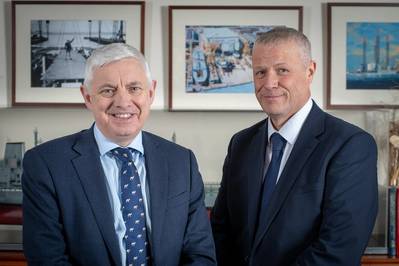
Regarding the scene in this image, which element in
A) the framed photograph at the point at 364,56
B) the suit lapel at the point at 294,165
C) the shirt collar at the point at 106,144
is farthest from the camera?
the framed photograph at the point at 364,56

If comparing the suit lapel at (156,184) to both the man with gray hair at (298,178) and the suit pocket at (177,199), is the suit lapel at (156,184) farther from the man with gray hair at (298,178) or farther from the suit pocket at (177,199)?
the man with gray hair at (298,178)

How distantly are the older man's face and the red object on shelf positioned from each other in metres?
1.56

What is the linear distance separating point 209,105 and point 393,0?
4.19ft

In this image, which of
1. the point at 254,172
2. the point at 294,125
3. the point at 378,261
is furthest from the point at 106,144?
the point at 378,261

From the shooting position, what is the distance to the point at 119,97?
1565 mm

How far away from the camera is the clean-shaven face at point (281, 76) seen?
1.81 m

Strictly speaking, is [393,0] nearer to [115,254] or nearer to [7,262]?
[115,254]

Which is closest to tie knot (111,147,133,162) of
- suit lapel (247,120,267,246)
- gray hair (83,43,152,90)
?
gray hair (83,43,152,90)

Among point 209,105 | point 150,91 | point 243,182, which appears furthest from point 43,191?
point 209,105

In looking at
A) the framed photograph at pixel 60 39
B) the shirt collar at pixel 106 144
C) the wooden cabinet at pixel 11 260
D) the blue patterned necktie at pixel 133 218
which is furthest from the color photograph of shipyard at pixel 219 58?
the blue patterned necktie at pixel 133 218

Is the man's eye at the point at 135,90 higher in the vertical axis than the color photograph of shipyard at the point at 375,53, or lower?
lower

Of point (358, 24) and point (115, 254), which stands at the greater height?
point (358, 24)

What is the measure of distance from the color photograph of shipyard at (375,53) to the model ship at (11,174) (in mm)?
2048

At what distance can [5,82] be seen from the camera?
3.13 m
